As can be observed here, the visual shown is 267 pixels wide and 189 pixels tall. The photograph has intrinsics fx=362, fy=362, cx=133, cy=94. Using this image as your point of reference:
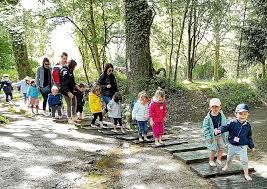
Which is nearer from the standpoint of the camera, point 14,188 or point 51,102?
point 14,188

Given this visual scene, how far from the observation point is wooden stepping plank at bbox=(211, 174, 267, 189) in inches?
221

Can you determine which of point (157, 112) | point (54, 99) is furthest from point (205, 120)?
point (54, 99)

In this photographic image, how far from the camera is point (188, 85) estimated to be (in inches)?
612

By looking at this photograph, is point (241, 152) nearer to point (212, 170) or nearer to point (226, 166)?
point (226, 166)

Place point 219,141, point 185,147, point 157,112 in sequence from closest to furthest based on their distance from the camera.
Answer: point 219,141 → point 185,147 → point 157,112

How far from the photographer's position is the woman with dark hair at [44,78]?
11711 mm

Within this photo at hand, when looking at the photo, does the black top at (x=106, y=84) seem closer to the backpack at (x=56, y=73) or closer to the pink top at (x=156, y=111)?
the backpack at (x=56, y=73)

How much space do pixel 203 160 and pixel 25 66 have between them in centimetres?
1510

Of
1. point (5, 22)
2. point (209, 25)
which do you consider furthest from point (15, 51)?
point (209, 25)

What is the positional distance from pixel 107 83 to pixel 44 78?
2.51m

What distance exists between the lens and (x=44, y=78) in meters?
11.8

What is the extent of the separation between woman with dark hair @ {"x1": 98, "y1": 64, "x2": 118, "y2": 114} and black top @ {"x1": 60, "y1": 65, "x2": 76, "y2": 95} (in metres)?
0.84

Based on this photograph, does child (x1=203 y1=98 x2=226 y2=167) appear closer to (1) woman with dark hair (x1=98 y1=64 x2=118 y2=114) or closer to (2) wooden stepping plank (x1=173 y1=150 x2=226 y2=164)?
(2) wooden stepping plank (x1=173 y1=150 x2=226 y2=164)

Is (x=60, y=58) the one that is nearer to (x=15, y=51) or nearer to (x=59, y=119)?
(x=59, y=119)
